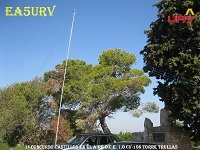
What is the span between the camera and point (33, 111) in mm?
30953

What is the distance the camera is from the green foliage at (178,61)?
15.6 m

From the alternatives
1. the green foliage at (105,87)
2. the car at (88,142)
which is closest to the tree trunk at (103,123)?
the green foliage at (105,87)

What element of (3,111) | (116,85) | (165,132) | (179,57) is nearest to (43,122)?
(3,111)

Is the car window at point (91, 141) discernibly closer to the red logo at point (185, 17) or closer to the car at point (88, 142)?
the car at point (88, 142)

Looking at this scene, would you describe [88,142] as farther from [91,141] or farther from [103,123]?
[103,123]

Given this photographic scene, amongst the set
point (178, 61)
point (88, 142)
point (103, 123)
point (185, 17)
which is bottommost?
point (88, 142)

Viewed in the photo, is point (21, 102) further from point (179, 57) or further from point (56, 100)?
point (179, 57)

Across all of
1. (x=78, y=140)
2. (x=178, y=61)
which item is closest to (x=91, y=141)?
(x=78, y=140)

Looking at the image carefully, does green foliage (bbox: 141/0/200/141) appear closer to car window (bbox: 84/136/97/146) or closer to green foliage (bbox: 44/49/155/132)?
car window (bbox: 84/136/97/146)

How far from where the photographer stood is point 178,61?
16.4m

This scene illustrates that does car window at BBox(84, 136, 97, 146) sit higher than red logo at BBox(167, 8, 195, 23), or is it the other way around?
red logo at BBox(167, 8, 195, 23)

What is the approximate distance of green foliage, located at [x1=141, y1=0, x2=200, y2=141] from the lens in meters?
15.6

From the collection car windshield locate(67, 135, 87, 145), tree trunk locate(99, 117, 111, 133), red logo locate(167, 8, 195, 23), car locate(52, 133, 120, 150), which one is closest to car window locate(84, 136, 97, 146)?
car locate(52, 133, 120, 150)

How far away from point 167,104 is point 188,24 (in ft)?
Answer: 14.2
